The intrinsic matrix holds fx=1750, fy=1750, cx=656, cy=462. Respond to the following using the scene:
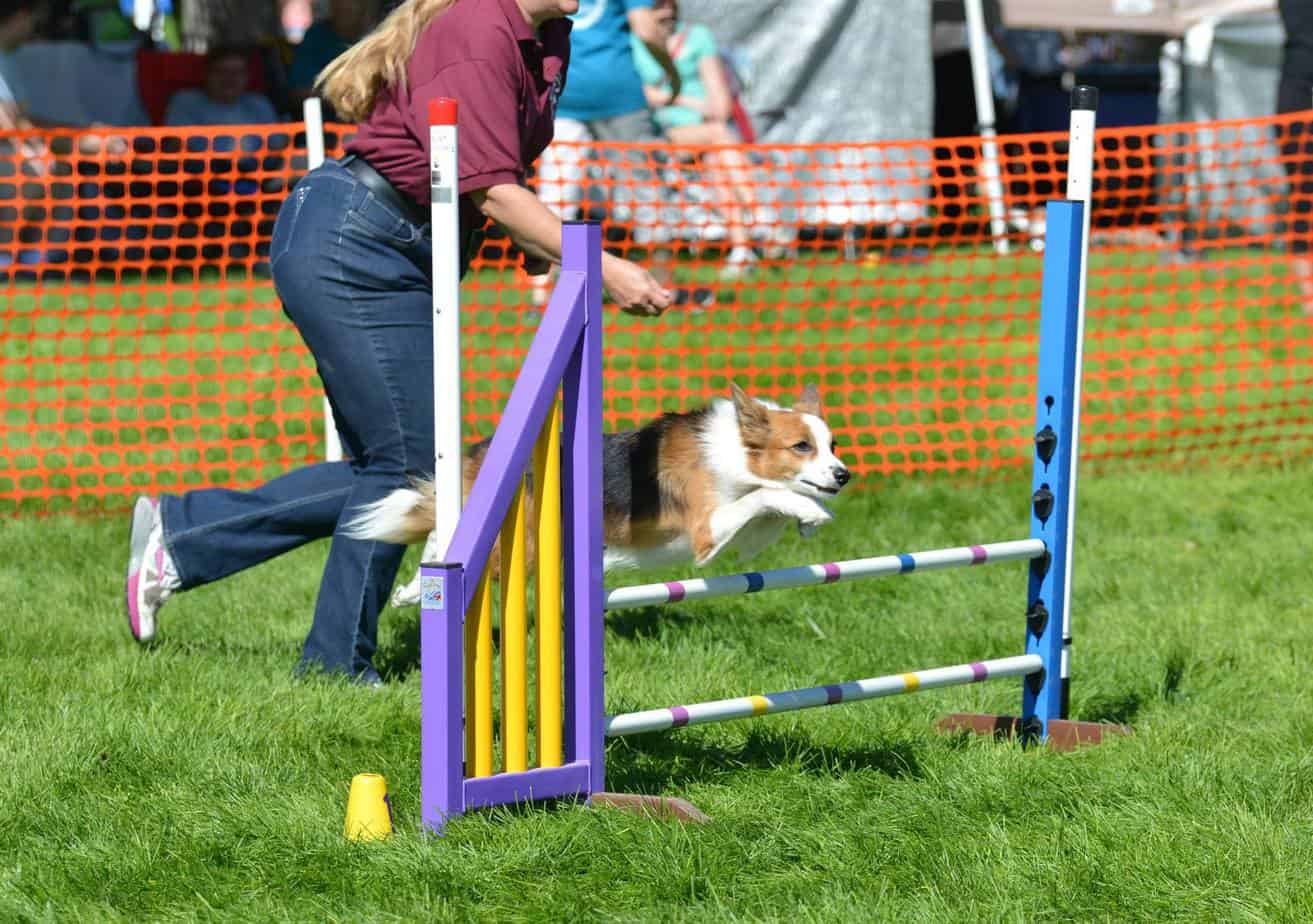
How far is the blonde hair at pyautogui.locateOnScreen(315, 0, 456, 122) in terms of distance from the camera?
400 centimetres

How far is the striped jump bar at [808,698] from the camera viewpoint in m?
3.49

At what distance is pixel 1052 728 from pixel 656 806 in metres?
1.26

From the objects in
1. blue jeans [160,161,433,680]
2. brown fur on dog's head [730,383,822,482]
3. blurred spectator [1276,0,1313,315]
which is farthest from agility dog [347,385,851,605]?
blurred spectator [1276,0,1313,315]

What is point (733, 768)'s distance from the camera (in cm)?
385

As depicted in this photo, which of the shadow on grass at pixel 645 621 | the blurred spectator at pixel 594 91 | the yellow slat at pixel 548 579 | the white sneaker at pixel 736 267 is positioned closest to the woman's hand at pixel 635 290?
the yellow slat at pixel 548 579

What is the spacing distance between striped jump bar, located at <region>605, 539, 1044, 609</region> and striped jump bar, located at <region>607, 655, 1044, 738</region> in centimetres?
22

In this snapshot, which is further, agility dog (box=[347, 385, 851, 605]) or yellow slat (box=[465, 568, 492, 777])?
agility dog (box=[347, 385, 851, 605])

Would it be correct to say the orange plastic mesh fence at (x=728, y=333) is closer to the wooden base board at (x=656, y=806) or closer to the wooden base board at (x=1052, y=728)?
the wooden base board at (x=1052, y=728)

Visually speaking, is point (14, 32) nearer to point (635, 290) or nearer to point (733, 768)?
point (635, 290)

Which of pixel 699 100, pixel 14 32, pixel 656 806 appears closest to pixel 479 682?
pixel 656 806

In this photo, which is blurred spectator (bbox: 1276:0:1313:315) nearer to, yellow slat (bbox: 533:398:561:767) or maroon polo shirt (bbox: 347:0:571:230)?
maroon polo shirt (bbox: 347:0:571:230)

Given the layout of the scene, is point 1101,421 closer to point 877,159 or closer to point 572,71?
point 572,71

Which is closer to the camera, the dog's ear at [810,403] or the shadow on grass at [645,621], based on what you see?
the dog's ear at [810,403]

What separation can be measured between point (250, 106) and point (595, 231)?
10183 millimetres
